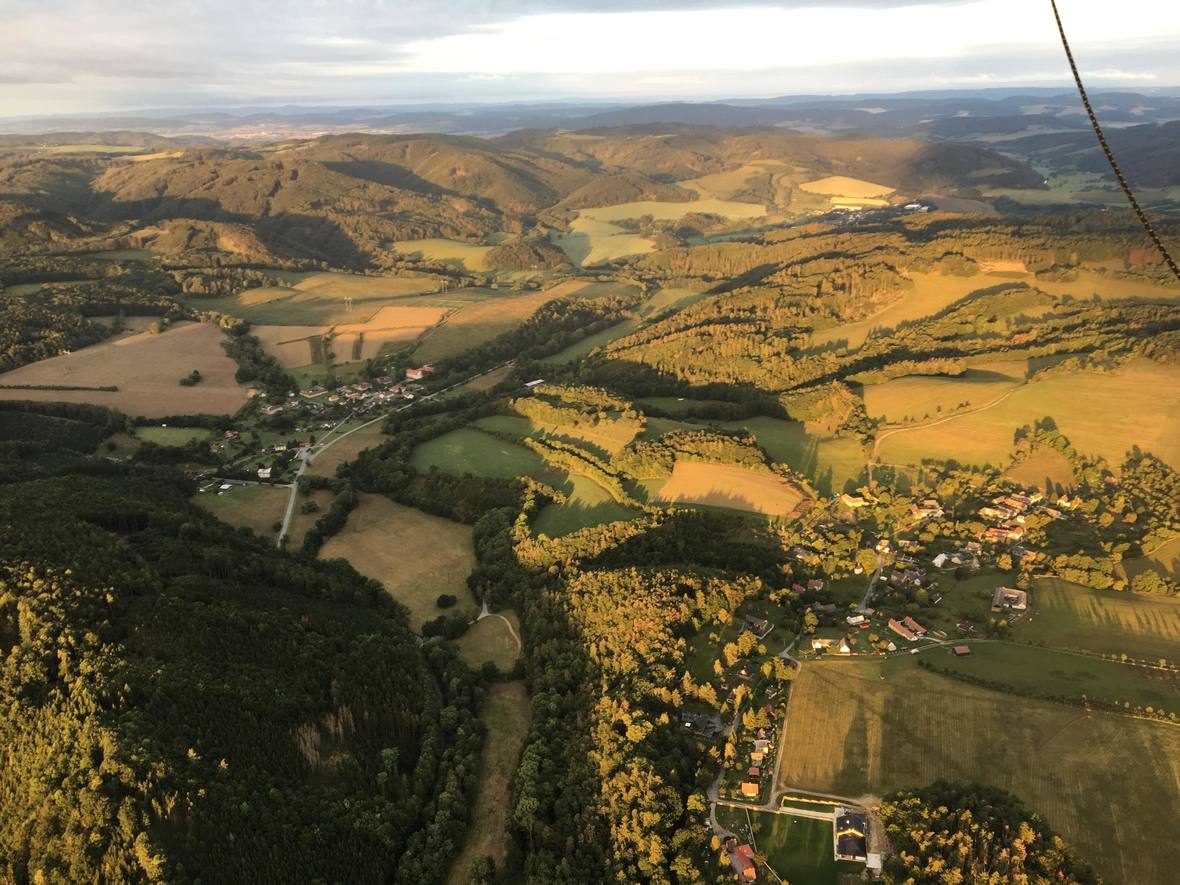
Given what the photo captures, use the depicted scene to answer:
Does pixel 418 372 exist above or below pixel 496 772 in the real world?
above

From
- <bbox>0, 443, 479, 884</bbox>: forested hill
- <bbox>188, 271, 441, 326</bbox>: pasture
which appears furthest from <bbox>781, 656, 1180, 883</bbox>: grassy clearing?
<bbox>188, 271, 441, 326</bbox>: pasture

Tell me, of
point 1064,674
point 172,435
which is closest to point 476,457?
point 172,435

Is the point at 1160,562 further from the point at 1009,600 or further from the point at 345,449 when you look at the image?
the point at 345,449

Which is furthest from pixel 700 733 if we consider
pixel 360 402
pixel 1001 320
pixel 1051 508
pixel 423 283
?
pixel 423 283

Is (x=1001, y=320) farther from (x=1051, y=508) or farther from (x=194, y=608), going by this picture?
(x=194, y=608)

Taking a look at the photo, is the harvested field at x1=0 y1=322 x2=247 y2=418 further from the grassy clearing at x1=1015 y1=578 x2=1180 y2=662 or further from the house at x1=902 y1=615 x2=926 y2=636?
the grassy clearing at x1=1015 y1=578 x2=1180 y2=662

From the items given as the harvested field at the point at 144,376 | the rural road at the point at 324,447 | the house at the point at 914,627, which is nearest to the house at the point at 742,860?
the house at the point at 914,627
